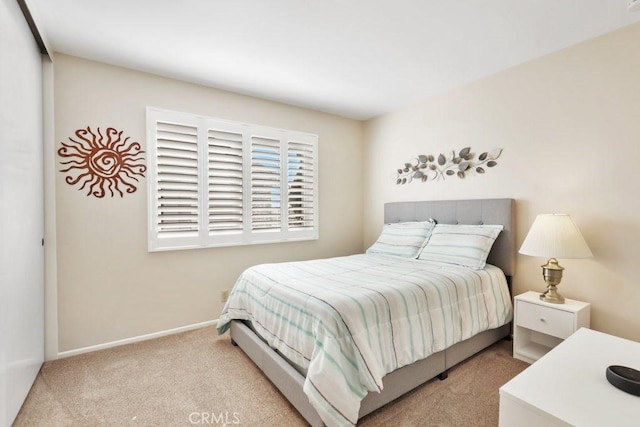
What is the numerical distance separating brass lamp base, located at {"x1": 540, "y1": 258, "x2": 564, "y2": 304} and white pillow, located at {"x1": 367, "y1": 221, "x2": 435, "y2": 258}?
3.37 ft

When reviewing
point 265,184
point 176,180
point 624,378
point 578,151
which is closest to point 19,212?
point 176,180

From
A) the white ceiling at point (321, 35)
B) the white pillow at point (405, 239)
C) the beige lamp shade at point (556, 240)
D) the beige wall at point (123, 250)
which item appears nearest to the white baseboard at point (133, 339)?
the beige wall at point (123, 250)

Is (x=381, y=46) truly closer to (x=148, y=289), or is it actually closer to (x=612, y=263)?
(x=612, y=263)

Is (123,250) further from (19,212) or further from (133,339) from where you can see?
(19,212)

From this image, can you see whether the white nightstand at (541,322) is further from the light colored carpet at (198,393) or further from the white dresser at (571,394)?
the white dresser at (571,394)

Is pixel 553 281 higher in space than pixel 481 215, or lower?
lower

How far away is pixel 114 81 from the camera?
260 cm

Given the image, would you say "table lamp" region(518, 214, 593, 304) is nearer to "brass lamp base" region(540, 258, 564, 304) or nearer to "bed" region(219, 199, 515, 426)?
"brass lamp base" region(540, 258, 564, 304)

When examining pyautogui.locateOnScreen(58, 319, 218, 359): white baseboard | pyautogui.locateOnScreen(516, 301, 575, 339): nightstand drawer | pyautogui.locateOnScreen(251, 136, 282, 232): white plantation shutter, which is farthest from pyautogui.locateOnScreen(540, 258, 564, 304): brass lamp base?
pyautogui.locateOnScreen(58, 319, 218, 359): white baseboard

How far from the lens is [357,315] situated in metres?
1.62

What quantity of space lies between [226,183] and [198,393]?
192cm

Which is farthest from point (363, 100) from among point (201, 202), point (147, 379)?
point (147, 379)

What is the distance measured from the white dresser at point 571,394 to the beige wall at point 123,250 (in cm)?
266

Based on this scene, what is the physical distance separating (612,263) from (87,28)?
13.6 ft
